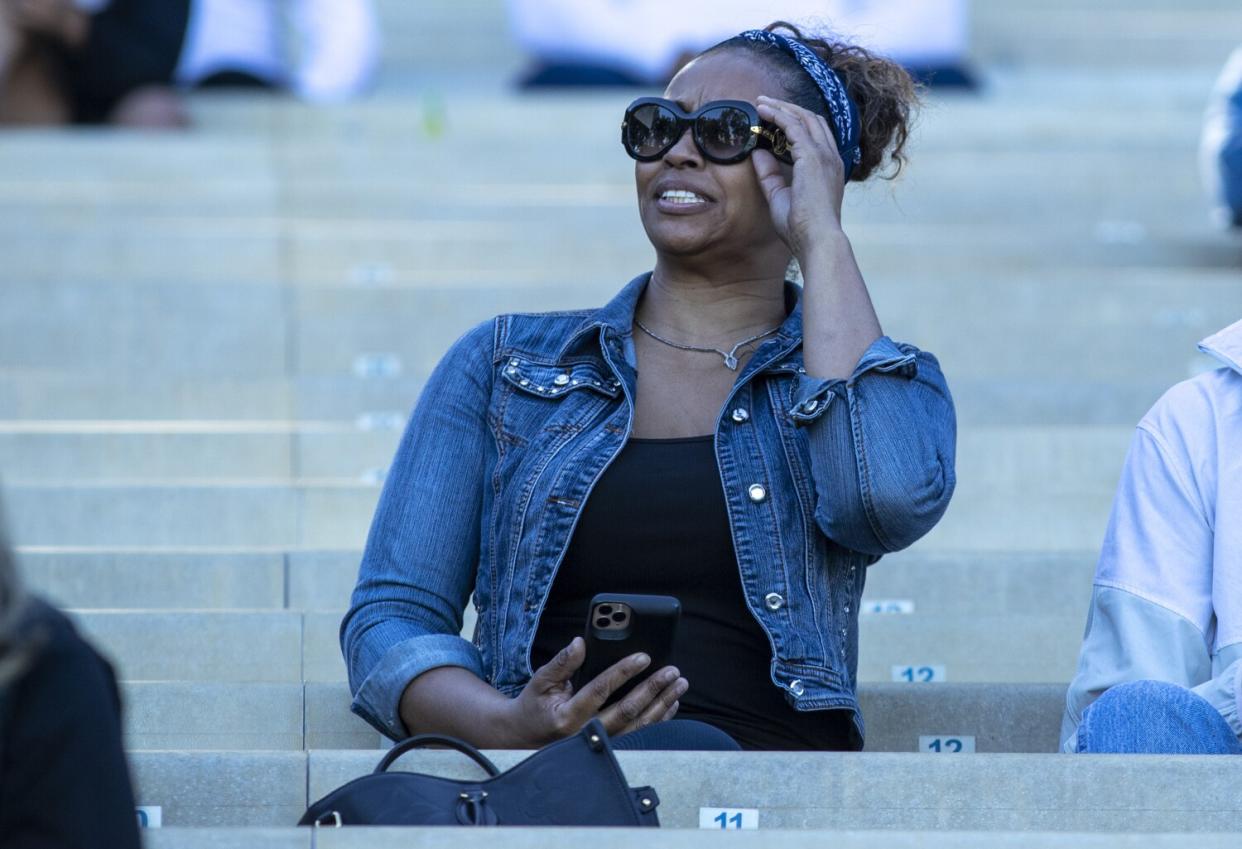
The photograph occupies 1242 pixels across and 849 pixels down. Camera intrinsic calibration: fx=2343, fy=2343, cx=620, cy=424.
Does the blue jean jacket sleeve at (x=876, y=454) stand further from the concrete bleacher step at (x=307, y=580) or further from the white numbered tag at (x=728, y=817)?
the concrete bleacher step at (x=307, y=580)

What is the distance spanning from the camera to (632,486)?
3068 millimetres

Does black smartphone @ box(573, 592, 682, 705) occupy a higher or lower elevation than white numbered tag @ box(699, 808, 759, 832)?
higher

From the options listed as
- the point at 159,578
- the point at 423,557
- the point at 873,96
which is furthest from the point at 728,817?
the point at 159,578

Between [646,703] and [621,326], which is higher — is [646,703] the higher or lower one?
the lower one

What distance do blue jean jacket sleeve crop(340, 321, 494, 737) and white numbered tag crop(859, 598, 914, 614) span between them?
118 centimetres

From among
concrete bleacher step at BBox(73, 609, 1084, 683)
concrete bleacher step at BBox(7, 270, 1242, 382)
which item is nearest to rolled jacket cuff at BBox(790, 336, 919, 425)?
concrete bleacher step at BBox(73, 609, 1084, 683)

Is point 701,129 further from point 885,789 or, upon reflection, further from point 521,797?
point 521,797

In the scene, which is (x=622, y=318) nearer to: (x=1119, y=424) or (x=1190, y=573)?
(x=1190, y=573)

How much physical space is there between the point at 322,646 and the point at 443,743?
121 centimetres

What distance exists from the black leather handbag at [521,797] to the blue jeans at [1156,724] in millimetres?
692

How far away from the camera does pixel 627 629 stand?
277 centimetres

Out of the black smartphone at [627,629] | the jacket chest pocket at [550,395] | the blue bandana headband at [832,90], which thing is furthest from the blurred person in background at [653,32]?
the black smartphone at [627,629]

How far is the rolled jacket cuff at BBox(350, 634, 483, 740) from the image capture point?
9.72 feet

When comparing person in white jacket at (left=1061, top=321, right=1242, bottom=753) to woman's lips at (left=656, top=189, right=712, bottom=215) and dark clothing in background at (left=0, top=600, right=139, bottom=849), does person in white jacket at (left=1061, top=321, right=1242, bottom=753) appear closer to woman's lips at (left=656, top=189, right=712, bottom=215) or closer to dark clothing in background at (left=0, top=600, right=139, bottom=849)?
woman's lips at (left=656, top=189, right=712, bottom=215)
